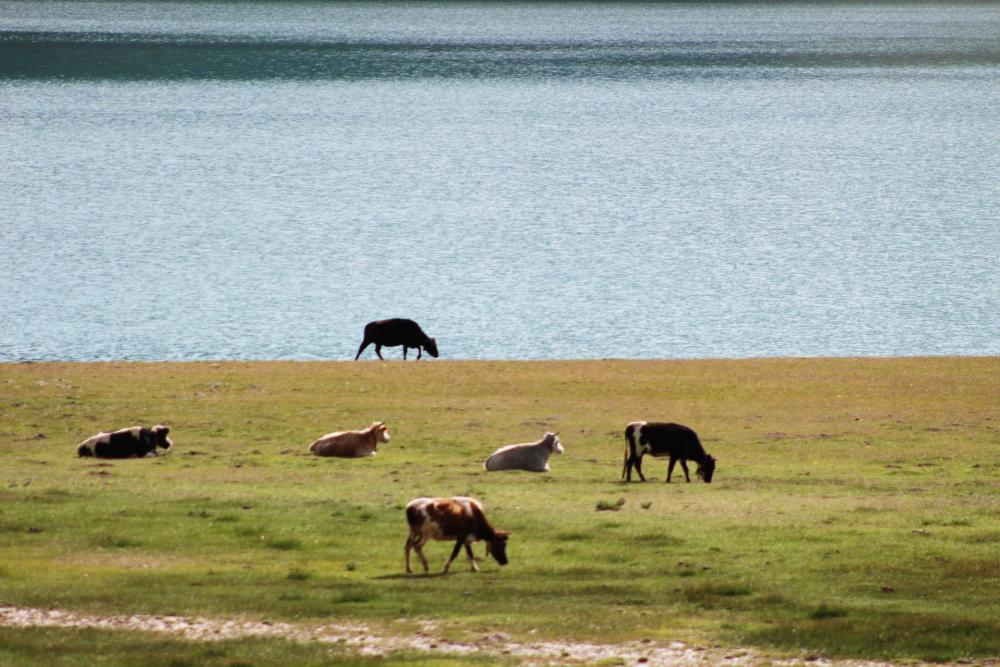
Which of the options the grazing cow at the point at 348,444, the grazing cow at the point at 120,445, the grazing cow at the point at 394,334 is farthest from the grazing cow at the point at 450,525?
the grazing cow at the point at 394,334

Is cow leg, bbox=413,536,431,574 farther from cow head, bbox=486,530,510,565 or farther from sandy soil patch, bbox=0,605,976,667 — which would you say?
sandy soil patch, bbox=0,605,976,667

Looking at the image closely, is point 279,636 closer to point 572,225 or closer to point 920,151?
point 572,225

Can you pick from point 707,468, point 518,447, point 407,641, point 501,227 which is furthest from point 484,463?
point 501,227

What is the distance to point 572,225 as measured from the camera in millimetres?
87062

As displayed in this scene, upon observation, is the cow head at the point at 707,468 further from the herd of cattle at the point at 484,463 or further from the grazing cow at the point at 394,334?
the grazing cow at the point at 394,334

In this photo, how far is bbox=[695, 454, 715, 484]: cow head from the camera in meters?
26.9

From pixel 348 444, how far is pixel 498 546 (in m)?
9.44

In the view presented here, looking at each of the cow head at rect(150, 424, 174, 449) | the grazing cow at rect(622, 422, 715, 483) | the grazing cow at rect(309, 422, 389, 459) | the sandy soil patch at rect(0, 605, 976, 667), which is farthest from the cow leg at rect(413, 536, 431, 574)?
the cow head at rect(150, 424, 174, 449)

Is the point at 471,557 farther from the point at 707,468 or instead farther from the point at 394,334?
the point at 394,334

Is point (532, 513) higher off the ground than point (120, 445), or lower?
lower

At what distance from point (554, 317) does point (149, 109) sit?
10684cm

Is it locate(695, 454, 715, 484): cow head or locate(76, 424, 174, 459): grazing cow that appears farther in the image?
→ locate(76, 424, 174, 459): grazing cow

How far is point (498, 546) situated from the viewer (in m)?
20.5

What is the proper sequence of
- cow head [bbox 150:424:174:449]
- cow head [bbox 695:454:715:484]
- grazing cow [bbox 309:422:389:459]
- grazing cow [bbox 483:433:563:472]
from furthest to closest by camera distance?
grazing cow [bbox 309:422:389:459] → cow head [bbox 150:424:174:449] → grazing cow [bbox 483:433:563:472] → cow head [bbox 695:454:715:484]
